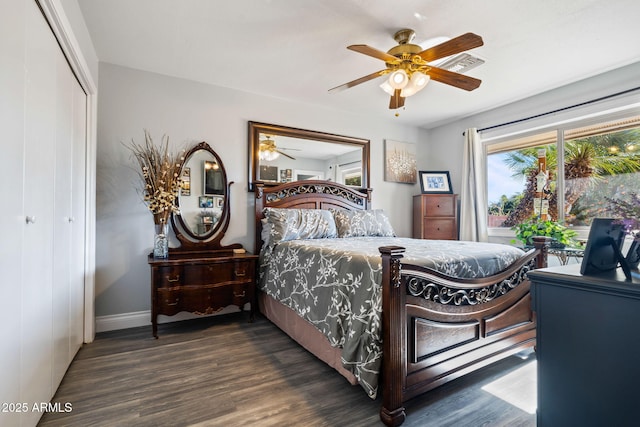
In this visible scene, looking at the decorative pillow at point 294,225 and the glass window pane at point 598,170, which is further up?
the glass window pane at point 598,170

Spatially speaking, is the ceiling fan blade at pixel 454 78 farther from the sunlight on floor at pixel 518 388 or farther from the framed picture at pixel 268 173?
the sunlight on floor at pixel 518 388

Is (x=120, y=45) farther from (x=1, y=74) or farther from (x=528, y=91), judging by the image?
(x=528, y=91)

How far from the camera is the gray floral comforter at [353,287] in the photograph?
159cm

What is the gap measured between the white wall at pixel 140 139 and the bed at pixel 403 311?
133 centimetres

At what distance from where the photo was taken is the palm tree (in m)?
2.93

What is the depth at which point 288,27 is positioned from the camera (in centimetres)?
226

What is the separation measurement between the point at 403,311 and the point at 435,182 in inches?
130

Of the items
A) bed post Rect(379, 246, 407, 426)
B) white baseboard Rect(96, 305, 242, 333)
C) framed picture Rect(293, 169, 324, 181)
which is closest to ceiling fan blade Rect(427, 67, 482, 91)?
bed post Rect(379, 246, 407, 426)

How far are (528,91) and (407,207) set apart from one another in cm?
205

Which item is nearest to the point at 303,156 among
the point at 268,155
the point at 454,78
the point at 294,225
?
the point at 268,155

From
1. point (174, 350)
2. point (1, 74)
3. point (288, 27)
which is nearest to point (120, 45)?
point (288, 27)

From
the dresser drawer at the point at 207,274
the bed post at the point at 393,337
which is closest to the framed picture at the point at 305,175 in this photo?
the dresser drawer at the point at 207,274

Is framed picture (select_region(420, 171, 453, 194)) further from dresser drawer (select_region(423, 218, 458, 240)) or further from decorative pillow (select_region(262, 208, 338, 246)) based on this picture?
decorative pillow (select_region(262, 208, 338, 246))

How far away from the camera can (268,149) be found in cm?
350
